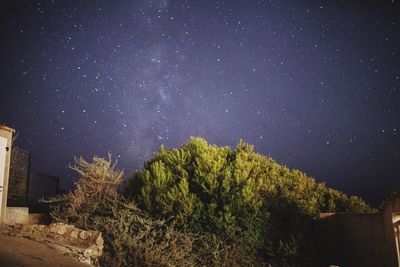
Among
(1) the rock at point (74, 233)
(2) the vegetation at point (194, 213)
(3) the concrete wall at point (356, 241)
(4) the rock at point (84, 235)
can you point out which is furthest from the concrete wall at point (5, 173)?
(3) the concrete wall at point (356, 241)

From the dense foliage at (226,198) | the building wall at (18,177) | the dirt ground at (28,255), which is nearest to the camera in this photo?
the dirt ground at (28,255)

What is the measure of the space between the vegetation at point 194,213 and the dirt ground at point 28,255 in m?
2.42

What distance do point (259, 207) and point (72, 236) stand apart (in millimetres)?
5686

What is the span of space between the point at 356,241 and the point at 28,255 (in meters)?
9.02

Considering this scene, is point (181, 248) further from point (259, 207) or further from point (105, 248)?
point (259, 207)

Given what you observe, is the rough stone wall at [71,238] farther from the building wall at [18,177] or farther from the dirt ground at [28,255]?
the building wall at [18,177]

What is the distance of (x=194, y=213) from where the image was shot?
11.0m

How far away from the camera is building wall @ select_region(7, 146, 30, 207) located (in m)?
12.6

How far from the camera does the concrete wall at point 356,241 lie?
9.40 meters

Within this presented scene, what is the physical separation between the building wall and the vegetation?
→ 2359 millimetres

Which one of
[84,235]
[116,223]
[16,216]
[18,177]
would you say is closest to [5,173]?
[16,216]

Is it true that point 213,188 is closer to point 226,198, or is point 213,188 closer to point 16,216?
point 226,198

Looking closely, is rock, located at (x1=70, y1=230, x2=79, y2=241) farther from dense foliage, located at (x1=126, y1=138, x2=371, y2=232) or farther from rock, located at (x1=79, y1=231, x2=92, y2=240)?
dense foliage, located at (x1=126, y1=138, x2=371, y2=232)

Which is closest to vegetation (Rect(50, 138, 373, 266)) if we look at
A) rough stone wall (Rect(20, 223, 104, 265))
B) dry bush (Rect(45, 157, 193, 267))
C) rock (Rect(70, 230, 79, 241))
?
dry bush (Rect(45, 157, 193, 267))
